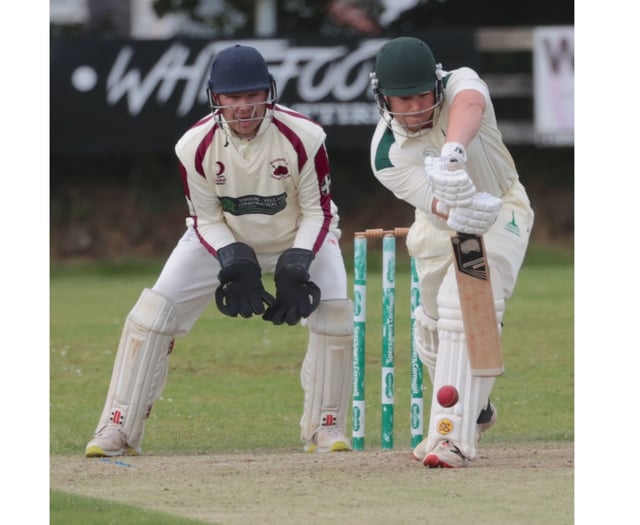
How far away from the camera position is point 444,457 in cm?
518

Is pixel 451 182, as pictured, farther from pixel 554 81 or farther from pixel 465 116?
pixel 554 81

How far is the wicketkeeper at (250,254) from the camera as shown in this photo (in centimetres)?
577

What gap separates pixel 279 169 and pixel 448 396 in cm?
116

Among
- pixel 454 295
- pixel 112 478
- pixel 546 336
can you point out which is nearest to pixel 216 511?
pixel 112 478

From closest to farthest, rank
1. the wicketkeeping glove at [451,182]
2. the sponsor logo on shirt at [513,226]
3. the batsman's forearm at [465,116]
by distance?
the wicketkeeping glove at [451,182]
the batsman's forearm at [465,116]
the sponsor logo on shirt at [513,226]

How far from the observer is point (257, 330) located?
9.98 metres

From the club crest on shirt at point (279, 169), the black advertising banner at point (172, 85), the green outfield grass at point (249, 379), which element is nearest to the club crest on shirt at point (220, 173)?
the club crest on shirt at point (279, 169)

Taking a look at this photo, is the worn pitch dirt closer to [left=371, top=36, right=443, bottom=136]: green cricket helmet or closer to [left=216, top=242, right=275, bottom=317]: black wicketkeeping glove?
[left=216, top=242, right=275, bottom=317]: black wicketkeeping glove

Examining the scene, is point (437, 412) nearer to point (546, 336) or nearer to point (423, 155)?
point (423, 155)

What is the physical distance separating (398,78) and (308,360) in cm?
136

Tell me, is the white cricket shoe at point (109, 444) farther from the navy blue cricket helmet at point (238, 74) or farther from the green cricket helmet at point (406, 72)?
the green cricket helmet at point (406, 72)

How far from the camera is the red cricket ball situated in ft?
17.1

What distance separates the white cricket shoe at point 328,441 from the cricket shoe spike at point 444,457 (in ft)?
2.51

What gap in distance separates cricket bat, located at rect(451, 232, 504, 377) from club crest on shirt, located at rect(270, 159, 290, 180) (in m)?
0.90
